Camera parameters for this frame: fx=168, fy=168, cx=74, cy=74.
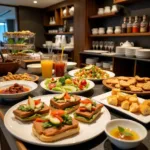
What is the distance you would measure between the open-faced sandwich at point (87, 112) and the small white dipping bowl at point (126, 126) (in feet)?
0.32

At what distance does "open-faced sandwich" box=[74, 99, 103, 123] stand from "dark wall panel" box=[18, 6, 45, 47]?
5.20m

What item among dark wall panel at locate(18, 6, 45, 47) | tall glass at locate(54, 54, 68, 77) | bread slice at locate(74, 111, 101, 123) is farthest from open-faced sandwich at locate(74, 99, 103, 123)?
dark wall panel at locate(18, 6, 45, 47)

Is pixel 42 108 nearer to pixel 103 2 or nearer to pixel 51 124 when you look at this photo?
pixel 51 124

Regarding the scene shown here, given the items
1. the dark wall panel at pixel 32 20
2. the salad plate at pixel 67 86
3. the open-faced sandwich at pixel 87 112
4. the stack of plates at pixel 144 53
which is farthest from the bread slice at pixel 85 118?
the dark wall panel at pixel 32 20

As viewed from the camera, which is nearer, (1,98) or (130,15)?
(1,98)

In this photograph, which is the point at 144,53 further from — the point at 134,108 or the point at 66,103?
the point at 66,103

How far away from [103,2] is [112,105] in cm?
338

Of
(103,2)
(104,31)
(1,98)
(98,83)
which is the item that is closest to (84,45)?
(104,31)

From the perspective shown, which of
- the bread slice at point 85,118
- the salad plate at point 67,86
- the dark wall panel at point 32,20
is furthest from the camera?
the dark wall panel at point 32,20

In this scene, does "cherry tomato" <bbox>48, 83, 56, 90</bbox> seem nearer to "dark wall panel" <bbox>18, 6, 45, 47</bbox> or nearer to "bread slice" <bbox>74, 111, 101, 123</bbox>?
"bread slice" <bbox>74, 111, 101, 123</bbox>

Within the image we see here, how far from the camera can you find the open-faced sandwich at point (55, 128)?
0.57m

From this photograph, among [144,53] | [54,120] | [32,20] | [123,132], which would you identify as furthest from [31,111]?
[32,20]

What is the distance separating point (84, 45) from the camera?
150 inches

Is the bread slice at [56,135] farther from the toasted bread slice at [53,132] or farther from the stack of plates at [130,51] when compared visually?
the stack of plates at [130,51]
